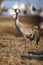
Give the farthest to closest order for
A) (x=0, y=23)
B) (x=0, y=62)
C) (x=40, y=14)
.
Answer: (x=40, y=14) < (x=0, y=23) < (x=0, y=62)

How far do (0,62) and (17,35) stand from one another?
0.59 metres

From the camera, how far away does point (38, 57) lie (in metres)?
1.70

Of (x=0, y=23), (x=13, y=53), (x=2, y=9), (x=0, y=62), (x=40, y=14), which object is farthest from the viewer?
(x=2, y=9)

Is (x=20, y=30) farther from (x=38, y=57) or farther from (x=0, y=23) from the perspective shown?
(x=0, y=23)

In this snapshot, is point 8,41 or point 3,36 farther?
point 3,36

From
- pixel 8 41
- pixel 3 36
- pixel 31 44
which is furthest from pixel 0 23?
pixel 31 44

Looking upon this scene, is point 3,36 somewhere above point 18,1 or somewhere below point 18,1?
below

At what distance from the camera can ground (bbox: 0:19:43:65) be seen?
1672mm

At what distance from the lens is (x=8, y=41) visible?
82.4 inches

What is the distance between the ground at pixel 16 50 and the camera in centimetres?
167

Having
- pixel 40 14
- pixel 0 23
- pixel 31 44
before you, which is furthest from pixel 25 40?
pixel 40 14

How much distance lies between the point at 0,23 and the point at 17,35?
1.39ft

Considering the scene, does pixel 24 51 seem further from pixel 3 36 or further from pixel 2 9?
pixel 2 9

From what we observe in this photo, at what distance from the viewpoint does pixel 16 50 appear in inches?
73.9
